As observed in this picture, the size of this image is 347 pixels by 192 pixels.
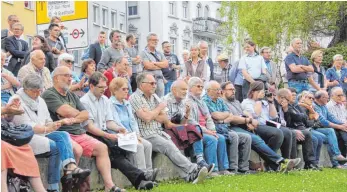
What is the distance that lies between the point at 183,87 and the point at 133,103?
1.15 m

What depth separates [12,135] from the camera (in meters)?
9.31

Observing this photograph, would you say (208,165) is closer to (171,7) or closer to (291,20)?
(291,20)

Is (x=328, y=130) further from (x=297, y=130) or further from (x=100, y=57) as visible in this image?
(x=100, y=57)

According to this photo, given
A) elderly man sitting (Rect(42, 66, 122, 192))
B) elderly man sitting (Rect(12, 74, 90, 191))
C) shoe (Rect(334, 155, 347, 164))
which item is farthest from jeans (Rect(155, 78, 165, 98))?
elderly man sitting (Rect(12, 74, 90, 191))

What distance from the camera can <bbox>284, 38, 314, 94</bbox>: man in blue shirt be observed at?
18719mm

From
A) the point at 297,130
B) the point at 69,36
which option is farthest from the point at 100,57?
the point at 297,130

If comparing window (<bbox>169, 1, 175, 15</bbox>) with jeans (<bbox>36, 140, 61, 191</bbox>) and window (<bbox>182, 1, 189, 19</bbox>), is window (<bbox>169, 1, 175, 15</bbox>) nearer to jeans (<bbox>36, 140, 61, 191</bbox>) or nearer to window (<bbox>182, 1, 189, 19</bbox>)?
window (<bbox>182, 1, 189, 19</bbox>)

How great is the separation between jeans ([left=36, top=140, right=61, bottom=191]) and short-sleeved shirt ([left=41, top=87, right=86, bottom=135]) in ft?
2.66

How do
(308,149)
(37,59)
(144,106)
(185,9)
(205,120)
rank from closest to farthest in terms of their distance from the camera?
(37,59) → (144,106) → (205,120) → (308,149) → (185,9)

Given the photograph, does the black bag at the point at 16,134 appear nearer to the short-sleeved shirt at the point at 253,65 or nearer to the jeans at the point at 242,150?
the jeans at the point at 242,150

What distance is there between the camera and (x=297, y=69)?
1867 centimetres

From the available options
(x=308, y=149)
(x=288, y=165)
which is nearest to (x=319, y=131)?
(x=308, y=149)

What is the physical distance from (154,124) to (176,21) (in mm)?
51620

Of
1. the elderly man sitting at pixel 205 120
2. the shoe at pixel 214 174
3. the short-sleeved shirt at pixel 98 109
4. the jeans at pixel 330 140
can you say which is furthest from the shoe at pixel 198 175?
the jeans at pixel 330 140
